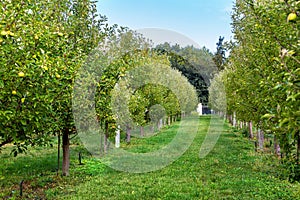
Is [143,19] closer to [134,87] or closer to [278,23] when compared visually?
[134,87]

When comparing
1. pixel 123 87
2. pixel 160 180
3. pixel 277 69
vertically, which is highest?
pixel 123 87

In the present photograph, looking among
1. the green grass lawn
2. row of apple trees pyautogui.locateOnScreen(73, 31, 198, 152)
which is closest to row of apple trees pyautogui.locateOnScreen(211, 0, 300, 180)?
the green grass lawn

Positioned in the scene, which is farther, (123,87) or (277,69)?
(123,87)

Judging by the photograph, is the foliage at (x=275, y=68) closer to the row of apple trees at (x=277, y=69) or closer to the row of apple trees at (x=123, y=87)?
the row of apple trees at (x=277, y=69)

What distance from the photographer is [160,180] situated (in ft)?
33.2

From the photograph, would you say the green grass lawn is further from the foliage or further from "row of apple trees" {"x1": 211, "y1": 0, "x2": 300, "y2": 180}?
the foliage

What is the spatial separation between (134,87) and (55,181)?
41.0ft

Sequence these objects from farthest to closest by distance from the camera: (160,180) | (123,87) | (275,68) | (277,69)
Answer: (123,87) < (160,180) < (275,68) < (277,69)

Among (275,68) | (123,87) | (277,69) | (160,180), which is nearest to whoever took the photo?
(277,69)

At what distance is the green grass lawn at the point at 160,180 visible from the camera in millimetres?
8469

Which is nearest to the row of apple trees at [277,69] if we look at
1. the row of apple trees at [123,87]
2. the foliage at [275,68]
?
the foliage at [275,68]

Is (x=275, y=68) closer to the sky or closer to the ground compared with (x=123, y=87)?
closer to the ground

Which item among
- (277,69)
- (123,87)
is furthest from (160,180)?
(123,87)

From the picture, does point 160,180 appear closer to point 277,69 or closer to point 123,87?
point 277,69
